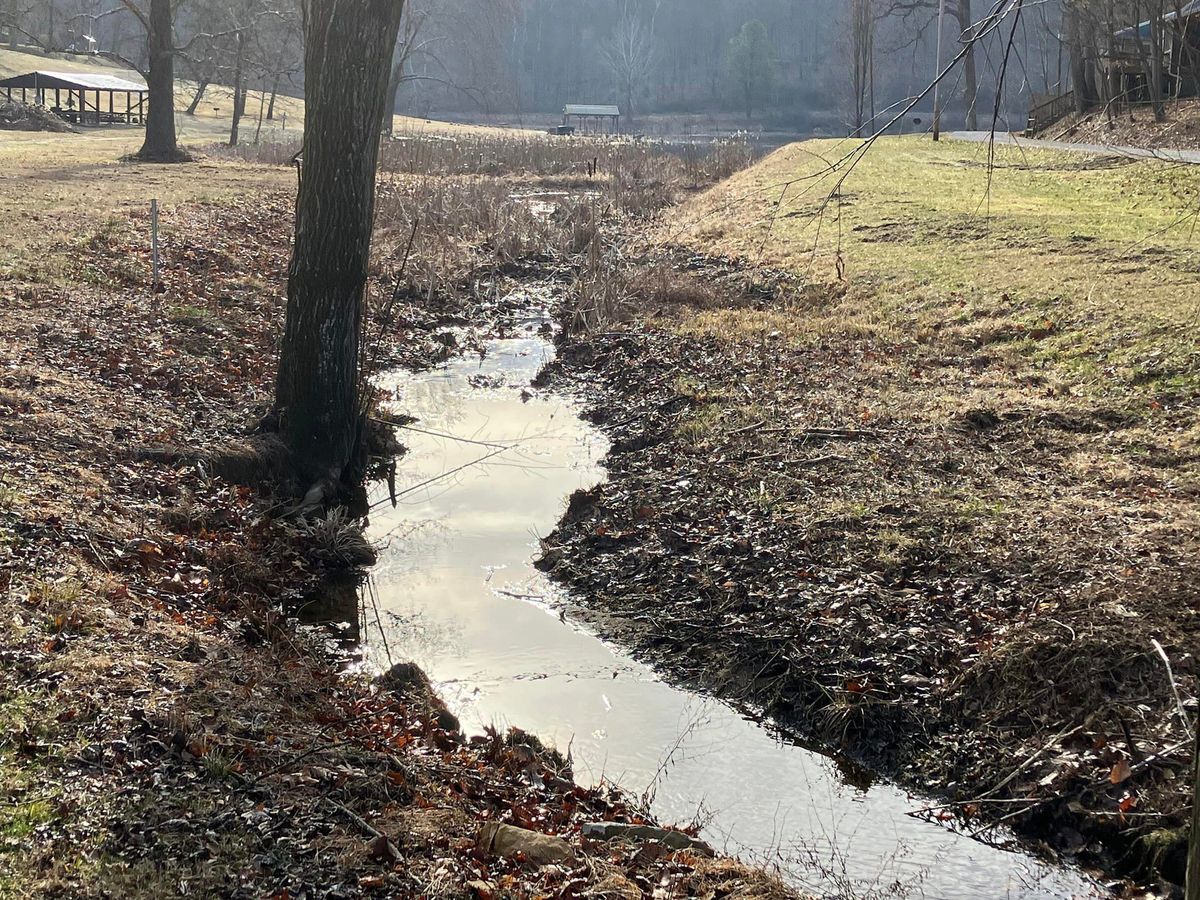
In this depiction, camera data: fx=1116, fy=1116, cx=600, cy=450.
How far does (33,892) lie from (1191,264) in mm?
12622

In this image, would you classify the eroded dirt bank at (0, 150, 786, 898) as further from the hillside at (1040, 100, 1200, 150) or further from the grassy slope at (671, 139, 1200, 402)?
the hillside at (1040, 100, 1200, 150)

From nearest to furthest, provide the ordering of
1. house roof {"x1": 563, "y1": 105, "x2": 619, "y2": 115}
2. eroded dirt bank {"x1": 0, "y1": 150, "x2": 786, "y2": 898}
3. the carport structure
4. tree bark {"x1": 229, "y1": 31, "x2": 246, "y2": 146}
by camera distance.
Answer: eroded dirt bank {"x1": 0, "y1": 150, "x2": 786, "y2": 898}, tree bark {"x1": 229, "y1": 31, "x2": 246, "y2": 146}, the carport structure, house roof {"x1": 563, "y1": 105, "x2": 619, "y2": 115}

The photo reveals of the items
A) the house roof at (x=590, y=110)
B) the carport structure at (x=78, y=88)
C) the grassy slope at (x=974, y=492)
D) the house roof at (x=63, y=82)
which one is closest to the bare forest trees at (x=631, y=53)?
the house roof at (x=590, y=110)

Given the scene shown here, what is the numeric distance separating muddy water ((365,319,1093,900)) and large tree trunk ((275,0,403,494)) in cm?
92

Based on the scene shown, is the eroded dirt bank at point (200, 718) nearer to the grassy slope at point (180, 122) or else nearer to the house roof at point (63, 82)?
the grassy slope at point (180, 122)

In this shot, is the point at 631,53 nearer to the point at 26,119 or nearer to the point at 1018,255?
the point at 26,119

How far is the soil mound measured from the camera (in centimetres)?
3959

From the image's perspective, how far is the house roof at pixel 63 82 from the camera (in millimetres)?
44625

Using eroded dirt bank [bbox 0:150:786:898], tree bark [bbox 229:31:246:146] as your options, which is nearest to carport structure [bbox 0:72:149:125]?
tree bark [bbox 229:31:246:146]

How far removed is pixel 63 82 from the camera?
4566 centimetres

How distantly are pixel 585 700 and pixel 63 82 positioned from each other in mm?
47787

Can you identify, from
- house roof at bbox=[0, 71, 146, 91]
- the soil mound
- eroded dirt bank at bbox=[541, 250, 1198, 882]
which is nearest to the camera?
eroded dirt bank at bbox=[541, 250, 1198, 882]

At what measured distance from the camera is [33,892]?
11.9 ft

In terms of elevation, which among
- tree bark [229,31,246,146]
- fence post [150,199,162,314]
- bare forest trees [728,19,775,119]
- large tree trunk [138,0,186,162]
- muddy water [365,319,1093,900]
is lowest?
muddy water [365,319,1093,900]
